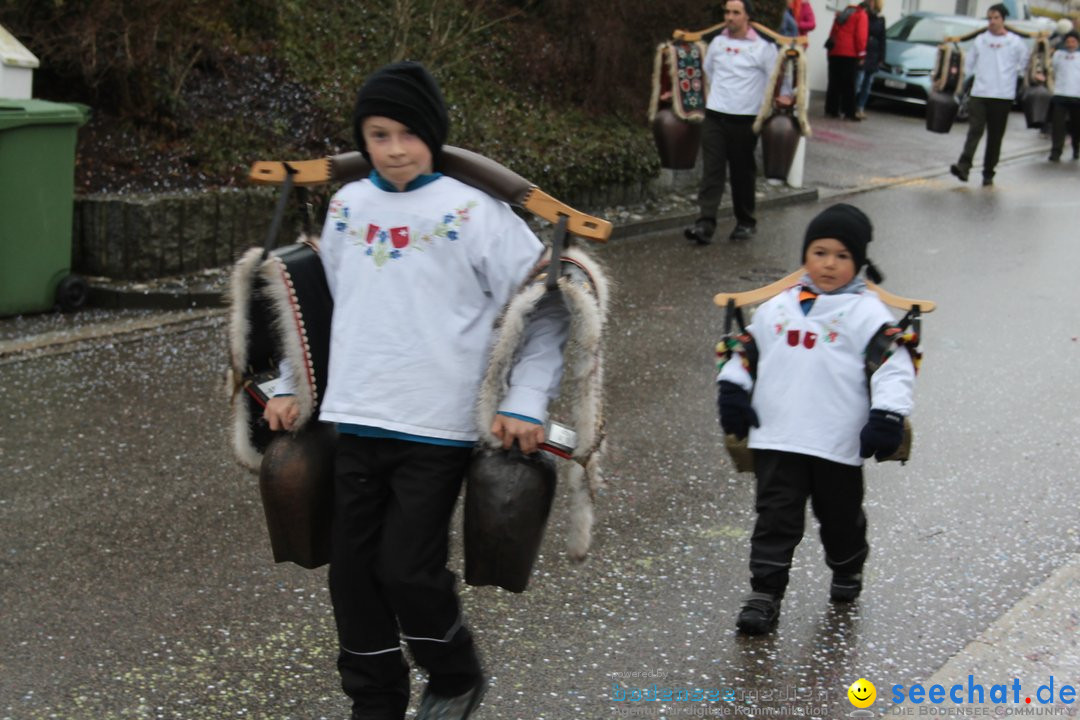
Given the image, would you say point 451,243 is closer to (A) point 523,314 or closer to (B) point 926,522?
(A) point 523,314

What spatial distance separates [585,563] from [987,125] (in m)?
11.9

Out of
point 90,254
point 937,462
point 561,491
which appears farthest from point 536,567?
point 90,254

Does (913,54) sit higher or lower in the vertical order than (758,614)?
higher

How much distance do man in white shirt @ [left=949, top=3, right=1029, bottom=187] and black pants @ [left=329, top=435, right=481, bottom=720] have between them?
12555 millimetres

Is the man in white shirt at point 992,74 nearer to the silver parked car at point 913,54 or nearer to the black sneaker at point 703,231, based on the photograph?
the black sneaker at point 703,231

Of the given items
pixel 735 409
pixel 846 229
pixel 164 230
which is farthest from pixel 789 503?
pixel 164 230

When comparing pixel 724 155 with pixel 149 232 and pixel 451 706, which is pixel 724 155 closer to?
pixel 149 232

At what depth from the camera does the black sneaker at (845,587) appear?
4.59m

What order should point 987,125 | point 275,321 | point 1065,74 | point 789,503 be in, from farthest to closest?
point 1065,74, point 987,125, point 789,503, point 275,321

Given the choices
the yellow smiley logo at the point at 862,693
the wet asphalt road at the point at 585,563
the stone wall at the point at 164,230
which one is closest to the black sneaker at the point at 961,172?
the wet asphalt road at the point at 585,563

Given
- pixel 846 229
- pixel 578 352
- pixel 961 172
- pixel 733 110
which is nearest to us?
pixel 578 352

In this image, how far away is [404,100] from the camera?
324 cm

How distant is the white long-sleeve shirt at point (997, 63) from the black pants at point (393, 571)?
12556 mm

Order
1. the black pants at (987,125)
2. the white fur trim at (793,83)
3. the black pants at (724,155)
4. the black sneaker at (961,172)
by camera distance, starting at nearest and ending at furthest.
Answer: the white fur trim at (793,83) < the black pants at (724,155) < the black pants at (987,125) < the black sneaker at (961,172)
